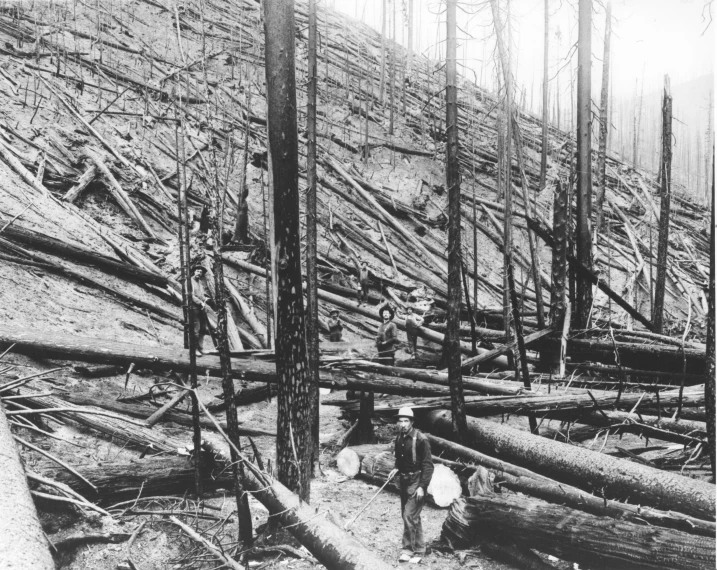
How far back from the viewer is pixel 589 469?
6469 mm

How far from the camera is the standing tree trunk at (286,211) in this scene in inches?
233

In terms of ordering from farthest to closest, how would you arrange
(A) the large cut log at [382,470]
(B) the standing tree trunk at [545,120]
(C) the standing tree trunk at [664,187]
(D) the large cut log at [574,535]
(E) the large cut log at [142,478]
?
→ (B) the standing tree trunk at [545,120] < (C) the standing tree trunk at [664,187] < (A) the large cut log at [382,470] < (E) the large cut log at [142,478] < (D) the large cut log at [574,535]

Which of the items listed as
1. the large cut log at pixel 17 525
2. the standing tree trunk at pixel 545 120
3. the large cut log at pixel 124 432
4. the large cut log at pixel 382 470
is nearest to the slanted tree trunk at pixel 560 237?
the large cut log at pixel 382 470

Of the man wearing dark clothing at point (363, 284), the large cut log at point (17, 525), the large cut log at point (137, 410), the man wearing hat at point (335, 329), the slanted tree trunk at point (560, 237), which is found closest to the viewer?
the large cut log at point (17, 525)

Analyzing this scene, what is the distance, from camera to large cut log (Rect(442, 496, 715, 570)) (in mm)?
4605

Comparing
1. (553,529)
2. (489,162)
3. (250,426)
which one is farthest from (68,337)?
(489,162)

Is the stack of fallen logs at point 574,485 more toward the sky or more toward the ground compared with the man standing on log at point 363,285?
more toward the ground

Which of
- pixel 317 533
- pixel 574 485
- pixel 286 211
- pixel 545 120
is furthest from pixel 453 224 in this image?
pixel 545 120

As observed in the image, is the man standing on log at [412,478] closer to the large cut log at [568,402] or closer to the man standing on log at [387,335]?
the large cut log at [568,402]

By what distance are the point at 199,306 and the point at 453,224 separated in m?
5.82

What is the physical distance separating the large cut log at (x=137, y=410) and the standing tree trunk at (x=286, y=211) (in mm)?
3115

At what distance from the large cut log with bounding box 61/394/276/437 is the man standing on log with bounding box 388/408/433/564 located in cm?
341

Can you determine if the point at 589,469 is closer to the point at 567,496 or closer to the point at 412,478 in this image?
the point at 567,496

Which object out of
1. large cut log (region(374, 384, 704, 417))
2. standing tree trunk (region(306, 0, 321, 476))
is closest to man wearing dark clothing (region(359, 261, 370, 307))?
standing tree trunk (region(306, 0, 321, 476))
